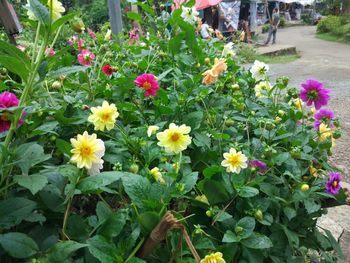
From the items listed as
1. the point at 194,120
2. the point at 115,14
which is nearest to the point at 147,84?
the point at 194,120

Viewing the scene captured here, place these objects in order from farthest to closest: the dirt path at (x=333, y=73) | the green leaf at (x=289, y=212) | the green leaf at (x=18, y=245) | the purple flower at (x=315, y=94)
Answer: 1. the dirt path at (x=333, y=73)
2. the purple flower at (x=315, y=94)
3. the green leaf at (x=289, y=212)
4. the green leaf at (x=18, y=245)

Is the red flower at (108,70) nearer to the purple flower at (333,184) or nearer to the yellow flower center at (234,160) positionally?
the yellow flower center at (234,160)

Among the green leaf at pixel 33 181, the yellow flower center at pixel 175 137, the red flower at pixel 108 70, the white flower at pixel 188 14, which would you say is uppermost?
the white flower at pixel 188 14

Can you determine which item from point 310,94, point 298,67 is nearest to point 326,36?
point 298,67

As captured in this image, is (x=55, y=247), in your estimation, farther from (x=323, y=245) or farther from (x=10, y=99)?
(x=323, y=245)

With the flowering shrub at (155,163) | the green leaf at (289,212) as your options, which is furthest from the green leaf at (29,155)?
the green leaf at (289,212)

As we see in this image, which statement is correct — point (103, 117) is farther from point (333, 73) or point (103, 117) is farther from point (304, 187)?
point (333, 73)

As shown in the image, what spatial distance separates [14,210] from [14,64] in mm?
263

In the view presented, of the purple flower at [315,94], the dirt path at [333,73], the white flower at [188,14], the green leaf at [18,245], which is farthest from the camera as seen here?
the dirt path at [333,73]

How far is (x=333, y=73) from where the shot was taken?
8.91 m

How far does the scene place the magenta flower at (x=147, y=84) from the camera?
115cm

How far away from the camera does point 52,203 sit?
0.74 meters

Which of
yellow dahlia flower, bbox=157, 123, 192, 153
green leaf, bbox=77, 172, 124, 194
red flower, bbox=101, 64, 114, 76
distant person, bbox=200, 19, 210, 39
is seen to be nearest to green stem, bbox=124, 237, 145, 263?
green leaf, bbox=77, 172, 124, 194

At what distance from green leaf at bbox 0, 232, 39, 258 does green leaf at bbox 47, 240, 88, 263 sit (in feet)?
0.11
